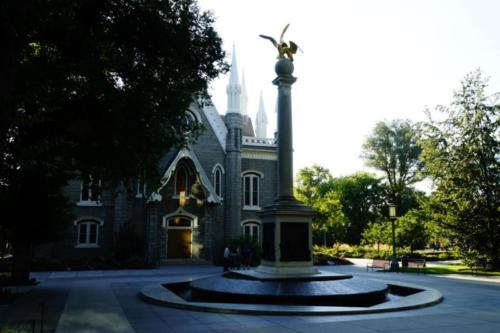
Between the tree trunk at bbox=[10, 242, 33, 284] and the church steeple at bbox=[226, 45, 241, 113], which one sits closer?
the tree trunk at bbox=[10, 242, 33, 284]

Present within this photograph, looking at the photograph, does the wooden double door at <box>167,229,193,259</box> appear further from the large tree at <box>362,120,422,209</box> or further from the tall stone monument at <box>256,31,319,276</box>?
the large tree at <box>362,120,422,209</box>

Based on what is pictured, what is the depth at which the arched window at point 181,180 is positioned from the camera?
33.3m

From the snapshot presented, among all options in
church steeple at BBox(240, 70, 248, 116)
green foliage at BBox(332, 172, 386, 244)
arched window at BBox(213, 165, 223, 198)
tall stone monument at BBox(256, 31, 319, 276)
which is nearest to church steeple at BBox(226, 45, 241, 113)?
arched window at BBox(213, 165, 223, 198)

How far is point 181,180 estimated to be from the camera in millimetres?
33594

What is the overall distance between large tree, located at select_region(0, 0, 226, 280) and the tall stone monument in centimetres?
428

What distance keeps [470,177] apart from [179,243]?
21.7m

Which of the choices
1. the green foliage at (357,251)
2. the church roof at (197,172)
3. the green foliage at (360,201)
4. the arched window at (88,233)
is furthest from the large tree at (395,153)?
the arched window at (88,233)

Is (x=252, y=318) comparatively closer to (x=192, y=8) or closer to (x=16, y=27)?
(x=16, y=27)

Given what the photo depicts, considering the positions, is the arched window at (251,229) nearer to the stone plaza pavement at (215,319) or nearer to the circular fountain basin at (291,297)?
the circular fountain basin at (291,297)

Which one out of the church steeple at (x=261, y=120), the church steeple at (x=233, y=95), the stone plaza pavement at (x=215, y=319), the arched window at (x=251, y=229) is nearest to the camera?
the stone plaza pavement at (x=215, y=319)

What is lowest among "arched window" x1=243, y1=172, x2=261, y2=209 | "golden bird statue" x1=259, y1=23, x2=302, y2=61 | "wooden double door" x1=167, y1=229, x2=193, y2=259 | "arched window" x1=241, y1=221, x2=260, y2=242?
"wooden double door" x1=167, y1=229, x2=193, y2=259

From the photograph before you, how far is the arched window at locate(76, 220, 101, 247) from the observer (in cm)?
3109

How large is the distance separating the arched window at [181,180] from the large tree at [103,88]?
49.0ft

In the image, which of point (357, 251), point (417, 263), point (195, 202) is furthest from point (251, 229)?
point (357, 251)
